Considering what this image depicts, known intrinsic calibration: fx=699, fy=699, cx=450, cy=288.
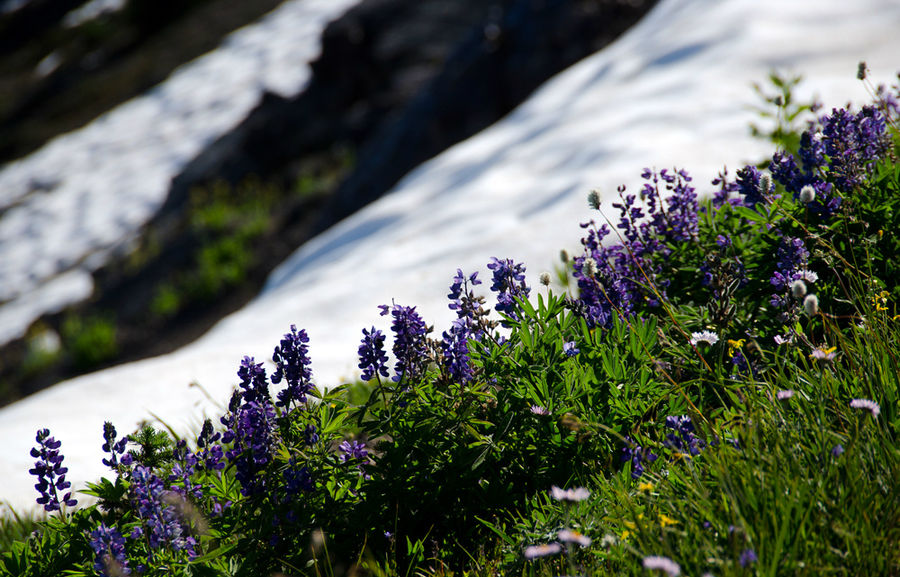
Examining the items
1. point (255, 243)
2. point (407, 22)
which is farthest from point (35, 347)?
point (407, 22)

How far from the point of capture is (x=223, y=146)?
14.2m

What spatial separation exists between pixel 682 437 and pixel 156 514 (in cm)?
142

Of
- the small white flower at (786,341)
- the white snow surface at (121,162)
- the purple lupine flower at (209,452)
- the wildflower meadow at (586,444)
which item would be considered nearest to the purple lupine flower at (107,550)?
the wildflower meadow at (586,444)

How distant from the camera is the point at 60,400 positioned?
16.2ft

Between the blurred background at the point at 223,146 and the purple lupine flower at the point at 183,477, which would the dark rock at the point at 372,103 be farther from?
the purple lupine flower at the point at 183,477

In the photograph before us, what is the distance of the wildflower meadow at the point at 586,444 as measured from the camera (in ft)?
5.32

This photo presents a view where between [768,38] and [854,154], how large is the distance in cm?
383

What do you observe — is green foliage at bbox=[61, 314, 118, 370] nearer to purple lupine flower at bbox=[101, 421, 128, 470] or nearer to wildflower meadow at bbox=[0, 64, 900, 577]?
wildflower meadow at bbox=[0, 64, 900, 577]

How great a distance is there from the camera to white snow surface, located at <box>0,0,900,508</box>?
455 cm

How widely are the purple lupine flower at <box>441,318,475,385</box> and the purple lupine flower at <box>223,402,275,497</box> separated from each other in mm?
564

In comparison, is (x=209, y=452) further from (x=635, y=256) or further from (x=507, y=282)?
(x=635, y=256)

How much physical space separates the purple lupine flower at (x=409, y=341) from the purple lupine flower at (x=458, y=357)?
2.9 inches

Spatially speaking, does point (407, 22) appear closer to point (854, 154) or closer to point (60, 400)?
point (60, 400)

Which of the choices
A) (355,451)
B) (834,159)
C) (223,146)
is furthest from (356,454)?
(223,146)
